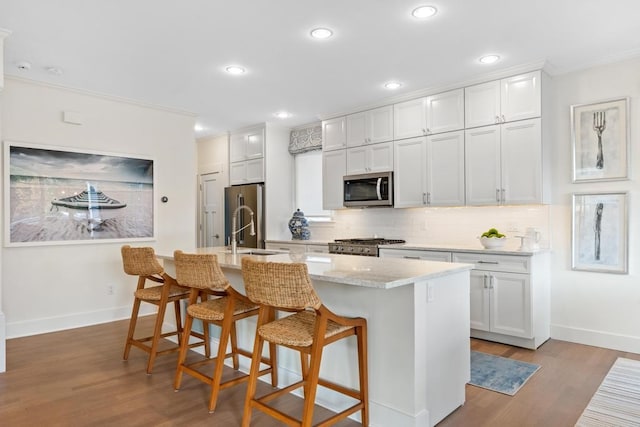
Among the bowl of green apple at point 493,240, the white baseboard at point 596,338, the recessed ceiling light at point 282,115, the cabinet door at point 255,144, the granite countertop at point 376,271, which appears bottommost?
the white baseboard at point 596,338

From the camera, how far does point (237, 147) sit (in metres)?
6.45

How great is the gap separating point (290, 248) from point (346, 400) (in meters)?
3.20

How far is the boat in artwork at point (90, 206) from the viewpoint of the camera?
434 centimetres

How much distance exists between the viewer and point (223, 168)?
6742 millimetres

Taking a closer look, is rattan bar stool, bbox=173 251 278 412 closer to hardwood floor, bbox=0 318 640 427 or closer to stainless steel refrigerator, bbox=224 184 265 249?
hardwood floor, bbox=0 318 640 427

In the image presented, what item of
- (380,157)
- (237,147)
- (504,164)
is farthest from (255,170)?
(504,164)

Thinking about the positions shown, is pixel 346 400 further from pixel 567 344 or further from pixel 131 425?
pixel 567 344

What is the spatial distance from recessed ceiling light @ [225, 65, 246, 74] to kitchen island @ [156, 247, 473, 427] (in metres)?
2.20

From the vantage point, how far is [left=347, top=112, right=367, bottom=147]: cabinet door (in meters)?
5.09

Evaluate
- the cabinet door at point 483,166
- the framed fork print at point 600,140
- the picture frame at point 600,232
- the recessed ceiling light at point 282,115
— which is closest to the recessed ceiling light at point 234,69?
the recessed ceiling light at point 282,115

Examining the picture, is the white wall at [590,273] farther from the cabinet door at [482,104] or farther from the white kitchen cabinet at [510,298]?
the cabinet door at [482,104]

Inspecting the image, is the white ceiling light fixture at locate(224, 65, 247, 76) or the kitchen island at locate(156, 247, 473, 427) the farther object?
the white ceiling light fixture at locate(224, 65, 247, 76)

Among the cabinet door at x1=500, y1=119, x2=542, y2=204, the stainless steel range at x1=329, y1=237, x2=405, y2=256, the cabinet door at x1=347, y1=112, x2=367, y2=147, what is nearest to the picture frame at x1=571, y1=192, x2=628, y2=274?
the cabinet door at x1=500, y1=119, x2=542, y2=204

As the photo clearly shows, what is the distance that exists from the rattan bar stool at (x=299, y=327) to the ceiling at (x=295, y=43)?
5.95 ft
